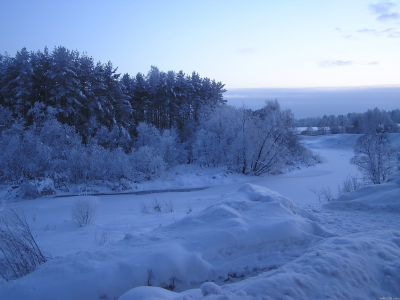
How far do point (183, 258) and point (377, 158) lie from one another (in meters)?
19.0

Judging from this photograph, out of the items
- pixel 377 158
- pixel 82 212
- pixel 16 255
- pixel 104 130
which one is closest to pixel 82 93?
pixel 104 130

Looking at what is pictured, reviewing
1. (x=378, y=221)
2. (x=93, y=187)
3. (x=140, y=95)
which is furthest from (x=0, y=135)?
(x=378, y=221)

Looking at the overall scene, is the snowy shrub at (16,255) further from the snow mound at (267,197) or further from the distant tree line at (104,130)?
the distant tree line at (104,130)

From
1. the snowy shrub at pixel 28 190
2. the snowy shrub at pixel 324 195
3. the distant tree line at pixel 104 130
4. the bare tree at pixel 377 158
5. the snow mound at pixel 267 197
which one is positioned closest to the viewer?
the snow mound at pixel 267 197

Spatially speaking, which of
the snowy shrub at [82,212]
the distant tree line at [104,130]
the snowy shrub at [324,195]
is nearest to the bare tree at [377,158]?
the snowy shrub at [324,195]

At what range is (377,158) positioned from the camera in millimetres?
18375

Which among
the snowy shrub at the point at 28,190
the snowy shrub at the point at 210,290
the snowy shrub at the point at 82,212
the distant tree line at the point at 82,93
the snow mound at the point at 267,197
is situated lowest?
the snowy shrub at the point at 28,190

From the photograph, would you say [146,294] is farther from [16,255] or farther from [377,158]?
[377,158]

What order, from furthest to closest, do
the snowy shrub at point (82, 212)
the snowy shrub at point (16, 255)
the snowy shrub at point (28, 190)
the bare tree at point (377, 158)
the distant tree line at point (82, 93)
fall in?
the distant tree line at point (82, 93)
the snowy shrub at point (28, 190)
the bare tree at point (377, 158)
the snowy shrub at point (82, 212)
the snowy shrub at point (16, 255)

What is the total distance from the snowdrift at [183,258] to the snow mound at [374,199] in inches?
120

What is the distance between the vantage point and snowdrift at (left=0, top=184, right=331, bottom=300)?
12.6ft

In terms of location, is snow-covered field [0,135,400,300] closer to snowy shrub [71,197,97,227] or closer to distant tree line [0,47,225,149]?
snowy shrub [71,197,97,227]

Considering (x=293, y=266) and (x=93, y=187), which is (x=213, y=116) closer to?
(x=93, y=187)

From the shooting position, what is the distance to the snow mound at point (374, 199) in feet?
25.0
